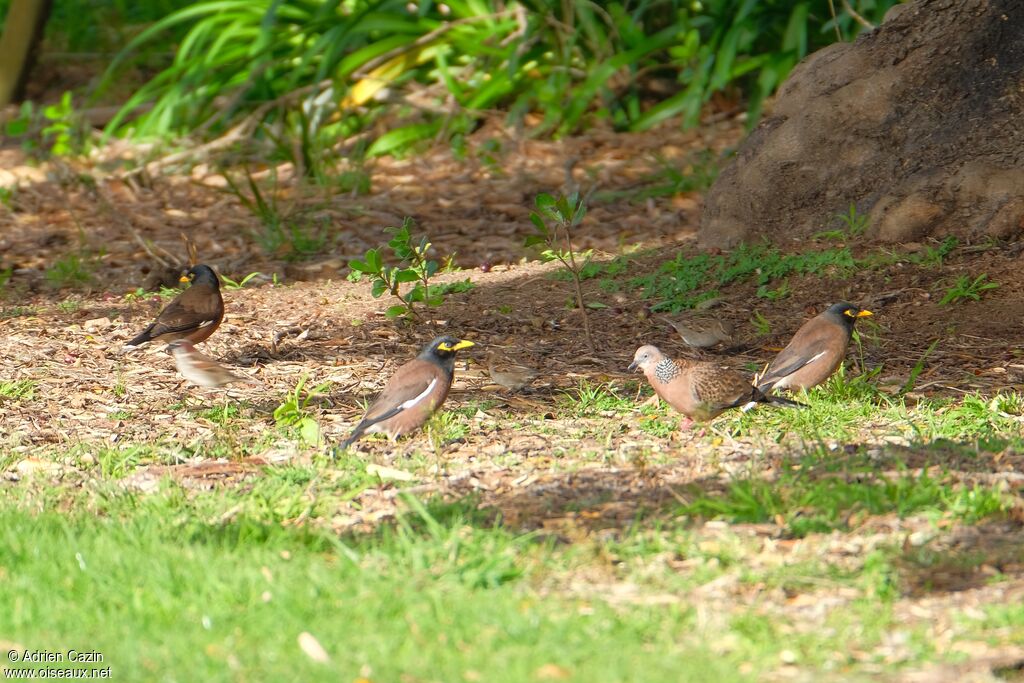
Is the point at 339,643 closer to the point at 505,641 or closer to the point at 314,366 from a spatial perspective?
the point at 505,641

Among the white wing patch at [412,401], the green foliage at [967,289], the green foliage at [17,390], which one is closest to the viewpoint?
the white wing patch at [412,401]

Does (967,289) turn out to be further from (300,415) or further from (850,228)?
(300,415)

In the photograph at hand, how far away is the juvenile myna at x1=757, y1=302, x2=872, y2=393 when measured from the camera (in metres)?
6.51

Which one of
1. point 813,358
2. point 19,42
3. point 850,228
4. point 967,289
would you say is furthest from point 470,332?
point 19,42

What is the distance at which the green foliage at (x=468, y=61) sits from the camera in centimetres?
1271

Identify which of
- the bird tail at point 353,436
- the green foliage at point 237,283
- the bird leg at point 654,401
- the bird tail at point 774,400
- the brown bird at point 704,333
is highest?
the bird tail at point 353,436

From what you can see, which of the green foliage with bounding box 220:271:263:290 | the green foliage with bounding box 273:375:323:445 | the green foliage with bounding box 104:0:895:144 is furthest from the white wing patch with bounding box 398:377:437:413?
the green foliage with bounding box 104:0:895:144

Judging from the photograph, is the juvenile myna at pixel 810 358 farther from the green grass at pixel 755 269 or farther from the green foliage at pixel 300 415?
the green foliage at pixel 300 415

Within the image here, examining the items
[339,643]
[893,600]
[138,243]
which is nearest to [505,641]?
[339,643]

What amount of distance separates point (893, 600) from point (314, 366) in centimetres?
421

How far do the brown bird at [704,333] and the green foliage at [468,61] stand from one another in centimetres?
526

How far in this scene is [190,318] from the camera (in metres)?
7.70

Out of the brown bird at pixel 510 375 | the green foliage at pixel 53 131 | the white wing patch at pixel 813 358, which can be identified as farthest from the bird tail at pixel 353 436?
the green foliage at pixel 53 131

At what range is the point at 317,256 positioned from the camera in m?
10.8
